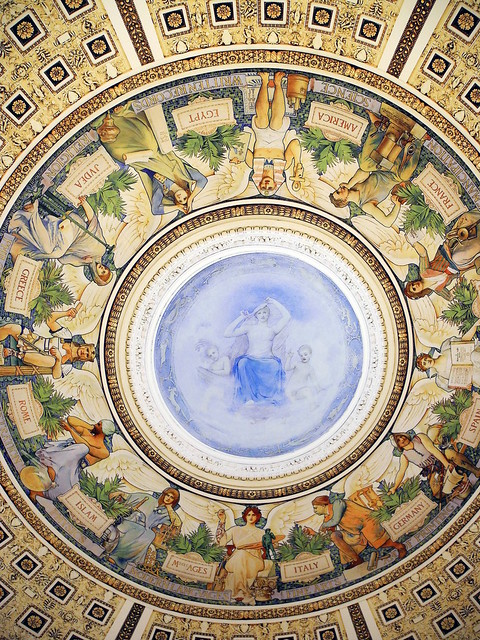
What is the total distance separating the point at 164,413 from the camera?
672 inches

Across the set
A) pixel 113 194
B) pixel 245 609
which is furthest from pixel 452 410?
pixel 113 194

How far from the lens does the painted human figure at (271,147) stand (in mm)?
13781

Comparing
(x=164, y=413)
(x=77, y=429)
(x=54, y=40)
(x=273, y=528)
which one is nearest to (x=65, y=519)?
(x=77, y=429)

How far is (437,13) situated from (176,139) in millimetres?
5073

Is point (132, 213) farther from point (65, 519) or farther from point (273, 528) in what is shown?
point (273, 528)

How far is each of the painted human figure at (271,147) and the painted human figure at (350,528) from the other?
7.24 meters

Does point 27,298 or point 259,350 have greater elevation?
point 259,350

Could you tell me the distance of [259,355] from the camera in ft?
57.1

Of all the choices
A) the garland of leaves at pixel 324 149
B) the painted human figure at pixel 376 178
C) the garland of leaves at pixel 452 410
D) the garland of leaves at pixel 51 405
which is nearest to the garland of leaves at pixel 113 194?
the garland of leaves at pixel 324 149

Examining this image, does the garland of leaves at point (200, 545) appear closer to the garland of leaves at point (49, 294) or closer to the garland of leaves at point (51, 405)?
the garland of leaves at point (51, 405)

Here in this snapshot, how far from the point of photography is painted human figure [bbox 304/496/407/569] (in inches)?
670

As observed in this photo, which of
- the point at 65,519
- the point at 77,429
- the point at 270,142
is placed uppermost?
the point at 270,142

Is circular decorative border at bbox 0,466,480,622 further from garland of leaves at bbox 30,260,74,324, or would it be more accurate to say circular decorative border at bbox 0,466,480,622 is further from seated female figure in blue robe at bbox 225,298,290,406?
seated female figure in blue robe at bbox 225,298,290,406

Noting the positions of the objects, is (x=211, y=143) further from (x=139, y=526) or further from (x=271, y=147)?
(x=139, y=526)
